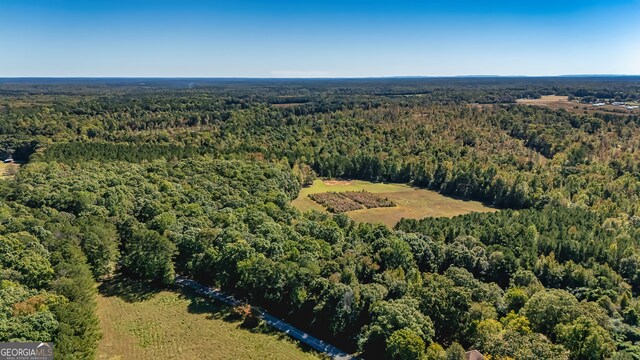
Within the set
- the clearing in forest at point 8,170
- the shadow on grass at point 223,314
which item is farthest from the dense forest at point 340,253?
the clearing in forest at point 8,170

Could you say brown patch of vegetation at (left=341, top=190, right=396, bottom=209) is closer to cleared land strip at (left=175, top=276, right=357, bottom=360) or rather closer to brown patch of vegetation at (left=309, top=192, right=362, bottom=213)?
brown patch of vegetation at (left=309, top=192, right=362, bottom=213)

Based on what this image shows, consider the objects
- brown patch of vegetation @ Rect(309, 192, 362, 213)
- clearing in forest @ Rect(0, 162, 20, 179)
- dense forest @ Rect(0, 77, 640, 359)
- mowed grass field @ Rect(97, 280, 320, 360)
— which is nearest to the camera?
dense forest @ Rect(0, 77, 640, 359)

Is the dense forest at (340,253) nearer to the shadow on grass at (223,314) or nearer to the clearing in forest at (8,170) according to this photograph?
the shadow on grass at (223,314)

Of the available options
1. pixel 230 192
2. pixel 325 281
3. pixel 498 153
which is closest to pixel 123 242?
pixel 230 192

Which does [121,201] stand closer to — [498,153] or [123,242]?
[123,242]

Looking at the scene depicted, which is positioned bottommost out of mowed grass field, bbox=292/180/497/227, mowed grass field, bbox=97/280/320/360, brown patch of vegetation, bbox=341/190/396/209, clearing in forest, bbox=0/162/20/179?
mowed grass field, bbox=292/180/497/227

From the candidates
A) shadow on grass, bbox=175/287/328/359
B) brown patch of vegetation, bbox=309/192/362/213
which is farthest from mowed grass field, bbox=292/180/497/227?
shadow on grass, bbox=175/287/328/359
